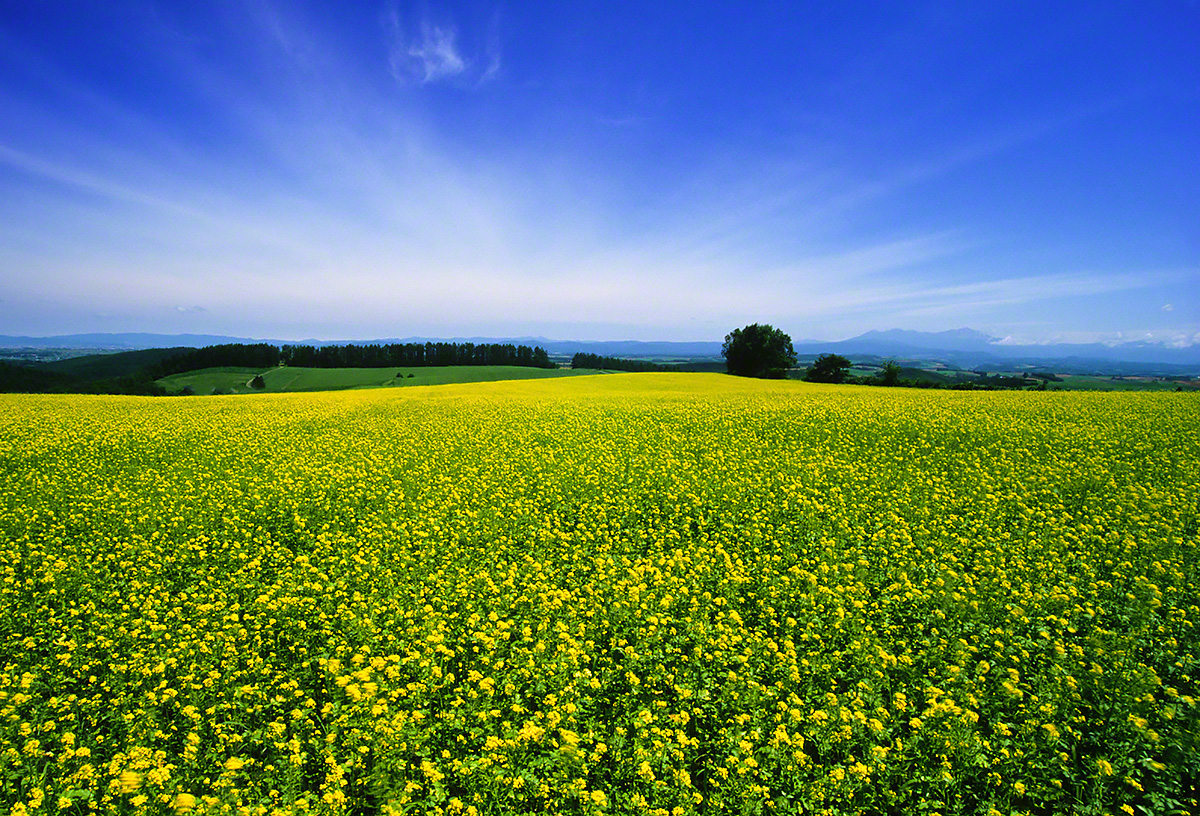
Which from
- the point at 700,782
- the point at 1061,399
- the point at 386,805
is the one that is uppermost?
the point at 1061,399

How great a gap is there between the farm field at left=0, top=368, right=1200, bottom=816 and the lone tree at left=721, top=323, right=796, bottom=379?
5702 centimetres

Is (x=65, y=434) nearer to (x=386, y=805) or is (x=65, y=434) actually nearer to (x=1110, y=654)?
(x=386, y=805)

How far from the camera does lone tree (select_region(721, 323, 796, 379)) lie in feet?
230

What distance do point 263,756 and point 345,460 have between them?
40.1ft

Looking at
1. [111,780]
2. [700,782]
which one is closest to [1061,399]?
[700,782]

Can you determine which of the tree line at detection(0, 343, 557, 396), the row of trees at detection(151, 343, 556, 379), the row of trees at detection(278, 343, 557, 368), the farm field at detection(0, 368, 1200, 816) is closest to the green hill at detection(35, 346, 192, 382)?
the tree line at detection(0, 343, 557, 396)

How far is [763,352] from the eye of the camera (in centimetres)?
7081

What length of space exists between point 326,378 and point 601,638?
78.3 m

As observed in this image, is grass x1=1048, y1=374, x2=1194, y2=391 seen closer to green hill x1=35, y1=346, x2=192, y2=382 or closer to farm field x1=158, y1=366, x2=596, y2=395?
farm field x1=158, y1=366, x2=596, y2=395

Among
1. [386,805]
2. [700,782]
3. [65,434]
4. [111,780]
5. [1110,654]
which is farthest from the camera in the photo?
[65,434]

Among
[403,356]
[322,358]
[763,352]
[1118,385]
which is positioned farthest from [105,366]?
[1118,385]

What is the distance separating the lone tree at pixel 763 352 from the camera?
70.1m

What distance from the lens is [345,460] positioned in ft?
51.9

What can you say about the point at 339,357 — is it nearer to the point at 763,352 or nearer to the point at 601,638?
the point at 763,352
